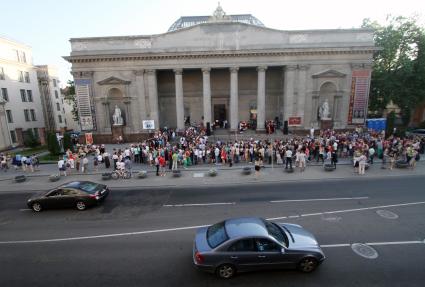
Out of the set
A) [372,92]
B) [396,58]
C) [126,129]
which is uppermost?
[396,58]

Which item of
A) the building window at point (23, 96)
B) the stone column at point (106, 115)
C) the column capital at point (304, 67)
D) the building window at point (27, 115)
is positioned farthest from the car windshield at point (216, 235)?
the building window at point (23, 96)

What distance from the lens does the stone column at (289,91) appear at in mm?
30817

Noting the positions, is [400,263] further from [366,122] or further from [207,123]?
[366,122]

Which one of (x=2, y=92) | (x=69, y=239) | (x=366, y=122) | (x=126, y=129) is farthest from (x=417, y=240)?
(x=2, y=92)

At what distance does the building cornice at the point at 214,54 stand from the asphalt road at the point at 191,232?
20088 mm

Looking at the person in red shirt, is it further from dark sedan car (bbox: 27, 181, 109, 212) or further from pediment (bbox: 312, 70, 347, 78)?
pediment (bbox: 312, 70, 347, 78)

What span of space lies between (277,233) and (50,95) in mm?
58304

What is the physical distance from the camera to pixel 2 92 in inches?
1425

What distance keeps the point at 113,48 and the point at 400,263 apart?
34.3m

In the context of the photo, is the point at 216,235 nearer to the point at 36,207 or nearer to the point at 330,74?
the point at 36,207

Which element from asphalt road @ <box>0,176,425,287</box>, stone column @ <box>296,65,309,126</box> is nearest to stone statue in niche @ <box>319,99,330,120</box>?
stone column @ <box>296,65,309,126</box>

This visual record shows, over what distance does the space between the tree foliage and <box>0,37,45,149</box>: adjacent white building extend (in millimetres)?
52296

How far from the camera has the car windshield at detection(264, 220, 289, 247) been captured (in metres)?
7.01

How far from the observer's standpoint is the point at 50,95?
5109 cm
